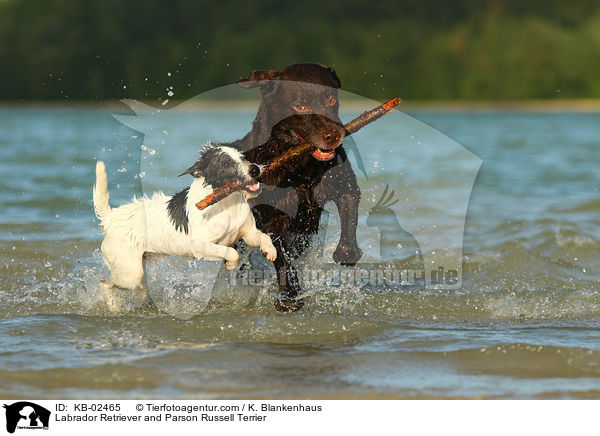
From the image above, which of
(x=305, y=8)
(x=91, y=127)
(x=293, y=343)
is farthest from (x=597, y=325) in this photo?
(x=305, y=8)

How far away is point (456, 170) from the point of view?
43.0 feet

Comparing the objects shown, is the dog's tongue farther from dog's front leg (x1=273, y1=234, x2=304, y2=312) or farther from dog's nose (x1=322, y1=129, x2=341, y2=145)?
dog's front leg (x1=273, y1=234, x2=304, y2=312)

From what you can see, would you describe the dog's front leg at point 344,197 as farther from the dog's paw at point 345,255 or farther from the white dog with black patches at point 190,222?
the white dog with black patches at point 190,222

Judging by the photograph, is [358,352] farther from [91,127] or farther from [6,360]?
[91,127]

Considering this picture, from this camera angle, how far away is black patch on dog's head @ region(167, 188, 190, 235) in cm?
443

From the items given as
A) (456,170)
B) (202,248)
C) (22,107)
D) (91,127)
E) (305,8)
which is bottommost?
(202,248)

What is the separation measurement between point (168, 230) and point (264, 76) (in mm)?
1196

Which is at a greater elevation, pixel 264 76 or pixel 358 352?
pixel 264 76

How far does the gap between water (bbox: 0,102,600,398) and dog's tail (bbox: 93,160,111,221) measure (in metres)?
0.59

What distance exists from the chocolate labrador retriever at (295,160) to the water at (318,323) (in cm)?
52

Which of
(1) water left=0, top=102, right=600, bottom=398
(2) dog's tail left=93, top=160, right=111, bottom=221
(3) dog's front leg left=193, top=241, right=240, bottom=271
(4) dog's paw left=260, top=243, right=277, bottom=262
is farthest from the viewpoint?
(2) dog's tail left=93, top=160, right=111, bottom=221
